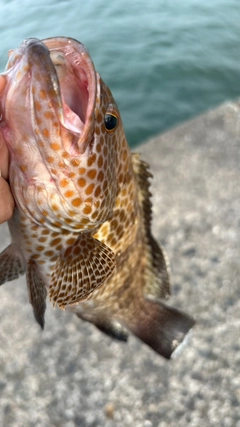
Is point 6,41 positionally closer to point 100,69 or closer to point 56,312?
point 100,69

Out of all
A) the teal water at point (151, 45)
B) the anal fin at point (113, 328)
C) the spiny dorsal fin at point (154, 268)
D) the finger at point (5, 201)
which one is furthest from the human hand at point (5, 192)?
the teal water at point (151, 45)

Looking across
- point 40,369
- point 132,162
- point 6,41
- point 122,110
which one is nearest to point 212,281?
point 40,369

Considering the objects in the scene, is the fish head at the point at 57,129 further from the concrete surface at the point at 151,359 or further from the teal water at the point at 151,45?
the teal water at the point at 151,45

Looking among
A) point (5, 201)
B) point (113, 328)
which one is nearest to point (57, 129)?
point (5, 201)

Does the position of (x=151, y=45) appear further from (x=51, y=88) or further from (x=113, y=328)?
(x=51, y=88)

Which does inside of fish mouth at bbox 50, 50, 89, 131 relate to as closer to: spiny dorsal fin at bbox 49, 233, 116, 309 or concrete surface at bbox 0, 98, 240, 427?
spiny dorsal fin at bbox 49, 233, 116, 309


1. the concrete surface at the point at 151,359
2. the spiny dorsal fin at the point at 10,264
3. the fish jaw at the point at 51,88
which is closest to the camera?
the fish jaw at the point at 51,88
